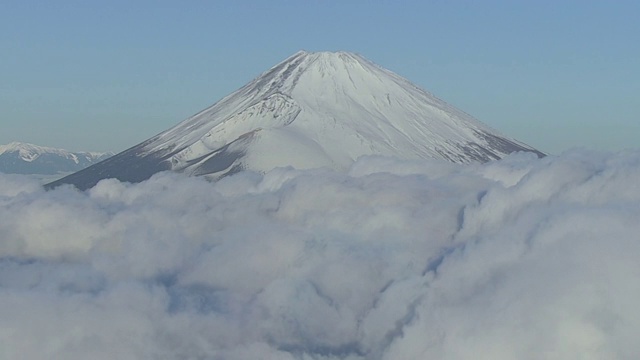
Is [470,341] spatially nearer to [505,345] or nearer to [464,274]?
[505,345]

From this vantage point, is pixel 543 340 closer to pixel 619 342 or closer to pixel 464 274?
pixel 619 342

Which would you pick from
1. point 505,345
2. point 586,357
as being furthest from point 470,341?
point 586,357

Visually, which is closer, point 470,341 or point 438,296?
point 470,341

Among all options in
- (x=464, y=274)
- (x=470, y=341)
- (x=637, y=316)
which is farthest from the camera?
(x=464, y=274)

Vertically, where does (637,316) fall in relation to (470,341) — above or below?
above

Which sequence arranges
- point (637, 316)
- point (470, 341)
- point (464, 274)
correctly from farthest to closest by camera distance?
point (464, 274)
point (470, 341)
point (637, 316)

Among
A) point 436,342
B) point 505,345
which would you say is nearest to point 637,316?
point 505,345

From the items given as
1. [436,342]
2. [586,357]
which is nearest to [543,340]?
[586,357]

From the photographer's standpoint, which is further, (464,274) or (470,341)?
(464,274)

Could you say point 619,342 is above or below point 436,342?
above
